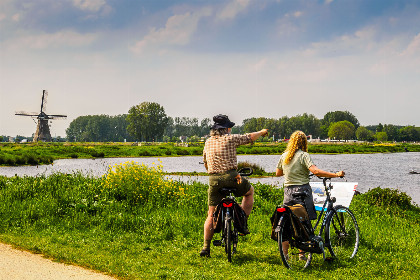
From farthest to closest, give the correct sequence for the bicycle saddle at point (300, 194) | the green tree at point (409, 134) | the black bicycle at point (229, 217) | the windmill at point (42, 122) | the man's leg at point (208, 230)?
the green tree at point (409, 134) < the windmill at point (42, 122) < the man's leg at point (208, 230) < the black bicycle at point (229, 217) < the bicycle saddle at point (300, 194)

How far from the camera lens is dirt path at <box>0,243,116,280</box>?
611 cm

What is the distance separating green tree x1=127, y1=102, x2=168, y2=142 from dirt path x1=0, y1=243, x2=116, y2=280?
398 ft

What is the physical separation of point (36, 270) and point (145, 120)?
12292 centimetres

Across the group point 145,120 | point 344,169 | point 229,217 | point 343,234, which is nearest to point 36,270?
point 229,217

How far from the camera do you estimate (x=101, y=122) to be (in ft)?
577

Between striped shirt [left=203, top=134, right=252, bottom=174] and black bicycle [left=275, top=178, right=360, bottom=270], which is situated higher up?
striped shirt [left=203, top=134, right=252, bottom=174]

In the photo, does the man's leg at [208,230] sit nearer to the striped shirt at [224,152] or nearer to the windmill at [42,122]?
the striped shirt at [224,152]

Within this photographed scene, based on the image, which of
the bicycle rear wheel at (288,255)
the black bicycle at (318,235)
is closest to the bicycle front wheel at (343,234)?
the black bicycle at (318,235)

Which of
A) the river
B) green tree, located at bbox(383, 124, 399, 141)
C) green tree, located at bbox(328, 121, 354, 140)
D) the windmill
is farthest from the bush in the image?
green tree, located at bbox(383, 124, 399, 141)

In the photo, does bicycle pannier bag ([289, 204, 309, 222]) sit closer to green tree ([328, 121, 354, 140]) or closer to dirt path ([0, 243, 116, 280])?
dirt path ([0, 243, 116, 280])

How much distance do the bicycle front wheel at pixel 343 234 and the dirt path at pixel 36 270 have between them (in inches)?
155

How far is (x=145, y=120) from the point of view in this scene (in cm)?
12775

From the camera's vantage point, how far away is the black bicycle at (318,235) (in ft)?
20.7

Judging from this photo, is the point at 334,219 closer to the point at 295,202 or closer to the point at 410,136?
the point at 295,202
